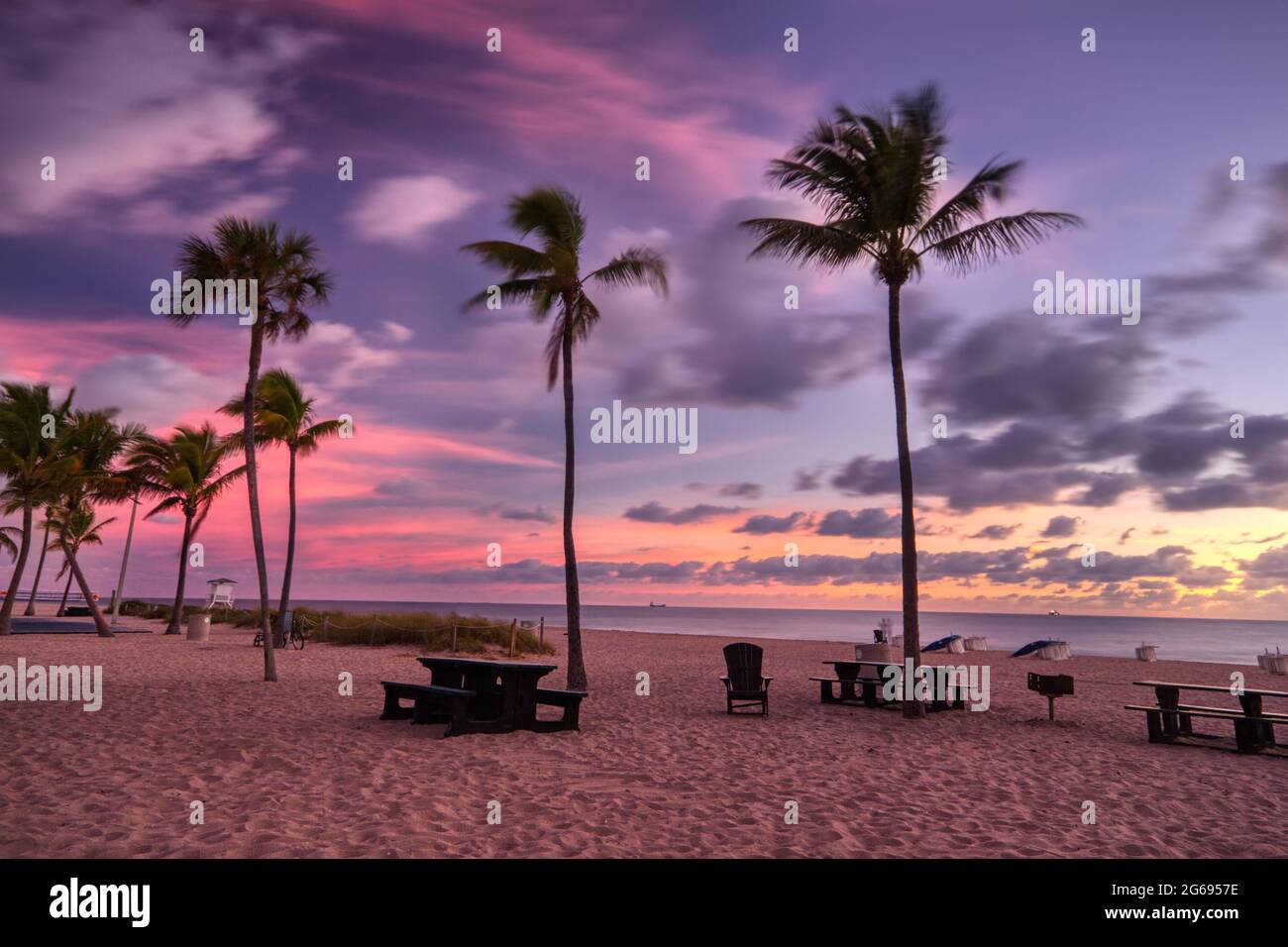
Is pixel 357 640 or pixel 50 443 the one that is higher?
pixel 50 443

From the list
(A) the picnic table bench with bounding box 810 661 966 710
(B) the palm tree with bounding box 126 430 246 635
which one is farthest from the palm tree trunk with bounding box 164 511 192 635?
(A) the picnic table bench with bounding box 810 661 966 710

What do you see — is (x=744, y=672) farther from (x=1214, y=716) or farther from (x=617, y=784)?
(x=1214, y=716)

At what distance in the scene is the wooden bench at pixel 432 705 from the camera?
9.46 metres

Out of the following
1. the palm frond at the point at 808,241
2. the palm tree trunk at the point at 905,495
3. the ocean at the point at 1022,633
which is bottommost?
the ocean at the point at 1022,633

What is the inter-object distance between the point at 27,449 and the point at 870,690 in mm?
28619

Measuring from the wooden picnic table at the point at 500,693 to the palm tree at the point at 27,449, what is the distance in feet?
78.6

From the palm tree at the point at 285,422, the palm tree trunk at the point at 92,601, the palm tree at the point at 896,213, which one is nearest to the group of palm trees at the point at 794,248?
the palm tree at the point at 896,213

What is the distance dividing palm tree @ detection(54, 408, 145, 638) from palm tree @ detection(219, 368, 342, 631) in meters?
5.83

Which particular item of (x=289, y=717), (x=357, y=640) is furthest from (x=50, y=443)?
(x=289, y=717)

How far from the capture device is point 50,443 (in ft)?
89.6

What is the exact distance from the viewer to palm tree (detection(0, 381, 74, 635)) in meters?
26.7

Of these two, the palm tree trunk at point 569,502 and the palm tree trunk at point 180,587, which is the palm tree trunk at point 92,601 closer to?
the palm tree trunk at point 180,587
